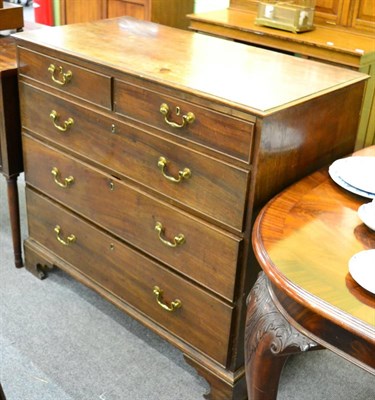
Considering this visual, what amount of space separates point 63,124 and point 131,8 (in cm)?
194

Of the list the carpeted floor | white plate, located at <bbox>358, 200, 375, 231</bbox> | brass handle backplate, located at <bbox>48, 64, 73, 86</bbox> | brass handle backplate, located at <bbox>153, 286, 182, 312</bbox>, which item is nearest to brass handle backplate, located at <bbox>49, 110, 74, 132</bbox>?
brass handle backplate, located at <bbox>48, 64, 73, 86</bbox>

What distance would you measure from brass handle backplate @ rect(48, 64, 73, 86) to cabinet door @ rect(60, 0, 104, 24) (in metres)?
2.20

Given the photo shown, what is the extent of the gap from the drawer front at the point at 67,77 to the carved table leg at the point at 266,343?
801 millimetres

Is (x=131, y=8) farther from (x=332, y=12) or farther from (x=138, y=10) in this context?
(x=332, y=12)

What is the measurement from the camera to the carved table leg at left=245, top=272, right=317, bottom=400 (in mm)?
1115

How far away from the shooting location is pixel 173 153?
1588 millimetres

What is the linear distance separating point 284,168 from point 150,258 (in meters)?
0.55

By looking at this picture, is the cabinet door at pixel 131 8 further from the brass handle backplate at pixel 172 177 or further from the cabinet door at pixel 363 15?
the brass handle backplate at pixel 172 177

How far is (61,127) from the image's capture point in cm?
193

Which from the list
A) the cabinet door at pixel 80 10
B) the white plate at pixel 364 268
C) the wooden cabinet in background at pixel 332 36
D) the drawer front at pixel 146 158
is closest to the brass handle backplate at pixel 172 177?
the drawer front at pixel 146 158

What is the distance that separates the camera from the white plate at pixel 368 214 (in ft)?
3.86

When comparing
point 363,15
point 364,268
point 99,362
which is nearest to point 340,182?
point 364,268

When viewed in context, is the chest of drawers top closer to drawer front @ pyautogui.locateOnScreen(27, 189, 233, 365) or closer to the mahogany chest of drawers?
the mahogany chest of drawers

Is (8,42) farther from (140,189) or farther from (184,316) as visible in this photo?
(184,316)
